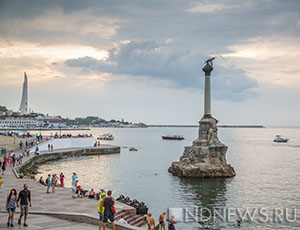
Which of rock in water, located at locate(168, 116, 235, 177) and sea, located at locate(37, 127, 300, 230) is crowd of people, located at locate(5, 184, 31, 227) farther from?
rock in water, located at locate(168, 116, 235, 177)

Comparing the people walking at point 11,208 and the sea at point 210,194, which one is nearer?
the people walking at point 11,208

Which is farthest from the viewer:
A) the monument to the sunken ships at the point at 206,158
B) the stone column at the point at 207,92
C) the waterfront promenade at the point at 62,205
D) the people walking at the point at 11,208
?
the stone column at the point at 207,92

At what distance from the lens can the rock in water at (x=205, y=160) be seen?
3681 centimetres

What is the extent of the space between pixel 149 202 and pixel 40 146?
33645mm

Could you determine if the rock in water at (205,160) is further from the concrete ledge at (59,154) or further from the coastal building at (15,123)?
the coastal building at (15,123)

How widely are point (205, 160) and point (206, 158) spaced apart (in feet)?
0.95

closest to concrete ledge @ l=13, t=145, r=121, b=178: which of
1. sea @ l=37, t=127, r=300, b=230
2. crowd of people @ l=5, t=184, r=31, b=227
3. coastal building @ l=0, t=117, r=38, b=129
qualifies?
sea @ l=37, t=127, r=300, b=230

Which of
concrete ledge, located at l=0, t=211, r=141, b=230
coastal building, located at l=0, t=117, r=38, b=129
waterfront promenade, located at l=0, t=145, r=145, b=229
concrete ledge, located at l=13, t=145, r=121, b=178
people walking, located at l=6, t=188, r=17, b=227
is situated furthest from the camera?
coastal building, located at l=0, t=117, r=38, b=129

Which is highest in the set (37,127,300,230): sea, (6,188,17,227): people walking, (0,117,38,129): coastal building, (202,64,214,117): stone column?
(0,117,38,129): coastal building

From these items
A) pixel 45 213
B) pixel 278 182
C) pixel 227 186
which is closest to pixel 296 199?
pixel 227 186

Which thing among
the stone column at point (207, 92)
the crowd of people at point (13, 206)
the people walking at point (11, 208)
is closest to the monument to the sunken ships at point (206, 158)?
the stone column at point (207, 92)

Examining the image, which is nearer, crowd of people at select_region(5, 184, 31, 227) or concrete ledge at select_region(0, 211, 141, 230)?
crowd of people at select_region(5, 184, 31, 227)

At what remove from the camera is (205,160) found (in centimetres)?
3803

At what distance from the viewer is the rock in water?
121 feet
